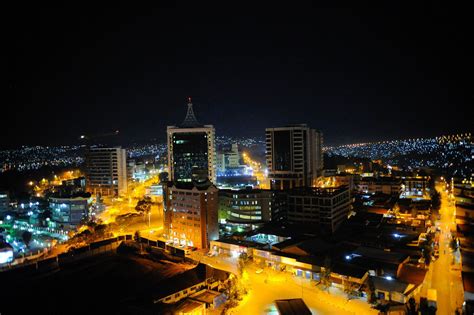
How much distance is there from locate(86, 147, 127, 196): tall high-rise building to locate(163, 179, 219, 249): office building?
1150 centimetres

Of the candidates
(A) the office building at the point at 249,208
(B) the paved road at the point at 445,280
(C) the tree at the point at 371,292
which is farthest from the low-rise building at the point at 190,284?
(B) the paved road at the point at 445,280

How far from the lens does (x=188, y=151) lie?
22.6 metres

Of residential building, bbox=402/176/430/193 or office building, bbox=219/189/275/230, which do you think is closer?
office building, bbox=219/189/275/230

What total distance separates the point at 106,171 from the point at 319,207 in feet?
51.1

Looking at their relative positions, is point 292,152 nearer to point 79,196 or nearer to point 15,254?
point 79,196

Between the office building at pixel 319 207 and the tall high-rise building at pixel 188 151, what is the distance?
862cm

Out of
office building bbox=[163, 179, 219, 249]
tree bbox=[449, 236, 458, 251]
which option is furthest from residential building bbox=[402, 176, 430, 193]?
office building bbox=[163, 179, 219, 249]

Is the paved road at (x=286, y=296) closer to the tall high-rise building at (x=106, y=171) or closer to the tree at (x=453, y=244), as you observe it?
the tree at (x=453, y=244)

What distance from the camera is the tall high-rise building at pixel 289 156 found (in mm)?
19734

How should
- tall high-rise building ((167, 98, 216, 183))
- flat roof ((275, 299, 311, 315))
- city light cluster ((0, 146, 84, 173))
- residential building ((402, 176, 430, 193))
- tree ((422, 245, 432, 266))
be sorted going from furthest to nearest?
city light cluster ((0, 146, 84, 173)) < tall high-rise building ((167, 98, 216, 183)) < residential building ((402, 176, 430, 193)) < tree ((422, 245, 432, 266)) < flat roof ((275, 299, 311, 315))

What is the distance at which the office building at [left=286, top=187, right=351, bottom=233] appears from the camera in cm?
1397

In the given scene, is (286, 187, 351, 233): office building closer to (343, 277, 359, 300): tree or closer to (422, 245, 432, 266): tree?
(422, 245, 432, 266): tree

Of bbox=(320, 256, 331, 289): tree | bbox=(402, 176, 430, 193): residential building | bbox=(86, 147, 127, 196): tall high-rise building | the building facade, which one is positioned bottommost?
bbox=(320, 256, 331, 289): tree

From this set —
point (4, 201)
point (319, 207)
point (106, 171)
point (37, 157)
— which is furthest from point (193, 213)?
point (37, 157)
